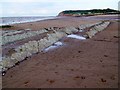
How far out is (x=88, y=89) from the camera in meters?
6.07

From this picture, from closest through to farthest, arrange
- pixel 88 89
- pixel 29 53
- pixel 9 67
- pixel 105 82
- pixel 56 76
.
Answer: pixel 88 89
pixel 105 82
pixel 56 76
pixel 9 67
pixel 29 53

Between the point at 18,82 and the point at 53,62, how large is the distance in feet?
7.34

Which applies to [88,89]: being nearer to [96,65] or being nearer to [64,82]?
[64,82]

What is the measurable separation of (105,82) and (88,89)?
2.15ft

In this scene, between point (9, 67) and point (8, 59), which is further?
point (8, 59)

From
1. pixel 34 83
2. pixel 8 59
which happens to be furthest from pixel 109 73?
pixel 8 59

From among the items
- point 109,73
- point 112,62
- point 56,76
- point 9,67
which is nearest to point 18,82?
point 56,76

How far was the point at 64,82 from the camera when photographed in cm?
655

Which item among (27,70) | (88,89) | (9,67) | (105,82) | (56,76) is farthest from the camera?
(9,67)

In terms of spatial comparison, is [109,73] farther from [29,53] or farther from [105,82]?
[29,53]

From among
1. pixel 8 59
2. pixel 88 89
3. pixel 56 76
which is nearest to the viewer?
pixel 88 89

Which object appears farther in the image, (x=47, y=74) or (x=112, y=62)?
(x=112, y=62)

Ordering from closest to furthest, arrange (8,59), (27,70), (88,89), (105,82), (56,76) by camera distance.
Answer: (88,89), (105,82), (56,76), (27,70), (8,59)

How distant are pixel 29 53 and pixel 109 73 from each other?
158 inches
